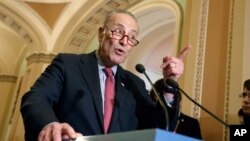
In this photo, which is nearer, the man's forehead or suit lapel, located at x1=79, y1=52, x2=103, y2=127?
suit lapel, located at x1=79, y1=52, x2=103, y2=127

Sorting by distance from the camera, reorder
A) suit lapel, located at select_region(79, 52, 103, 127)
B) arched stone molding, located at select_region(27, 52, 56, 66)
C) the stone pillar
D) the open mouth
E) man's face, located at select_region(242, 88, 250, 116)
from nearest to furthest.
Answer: suit lapel, located at select_region(79, 52, 103, 127), the open mouth, man's face, located at select_region(242, 88, 250, 116), the stone pillar, arched stone molding, located at select_region(27, 52, 56, 66)

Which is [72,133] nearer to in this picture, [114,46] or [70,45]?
[114,46]

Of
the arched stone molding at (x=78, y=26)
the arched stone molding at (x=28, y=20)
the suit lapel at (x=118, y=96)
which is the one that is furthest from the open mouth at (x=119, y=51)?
the arched stone molding at (x=28, y=20)

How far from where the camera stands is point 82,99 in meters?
1.58

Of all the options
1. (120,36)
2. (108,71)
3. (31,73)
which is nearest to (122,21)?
(120,36)

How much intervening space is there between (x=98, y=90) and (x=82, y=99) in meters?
0.09

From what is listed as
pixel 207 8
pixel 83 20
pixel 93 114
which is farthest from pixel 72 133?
pixel 83 20

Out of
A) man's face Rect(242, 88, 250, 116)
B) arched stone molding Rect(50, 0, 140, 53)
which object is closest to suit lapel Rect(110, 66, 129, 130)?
man's face Rect(242, 88, 250, 116)

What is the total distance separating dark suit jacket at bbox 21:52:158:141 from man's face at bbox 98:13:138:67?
2.7 inches

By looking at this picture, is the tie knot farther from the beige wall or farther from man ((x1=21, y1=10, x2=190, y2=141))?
the beige wall

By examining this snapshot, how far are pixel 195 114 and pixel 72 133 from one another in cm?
301

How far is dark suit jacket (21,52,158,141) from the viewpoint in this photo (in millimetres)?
1460

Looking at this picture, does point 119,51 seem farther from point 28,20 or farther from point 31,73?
point 28,20

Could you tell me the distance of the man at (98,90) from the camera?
1507mm
